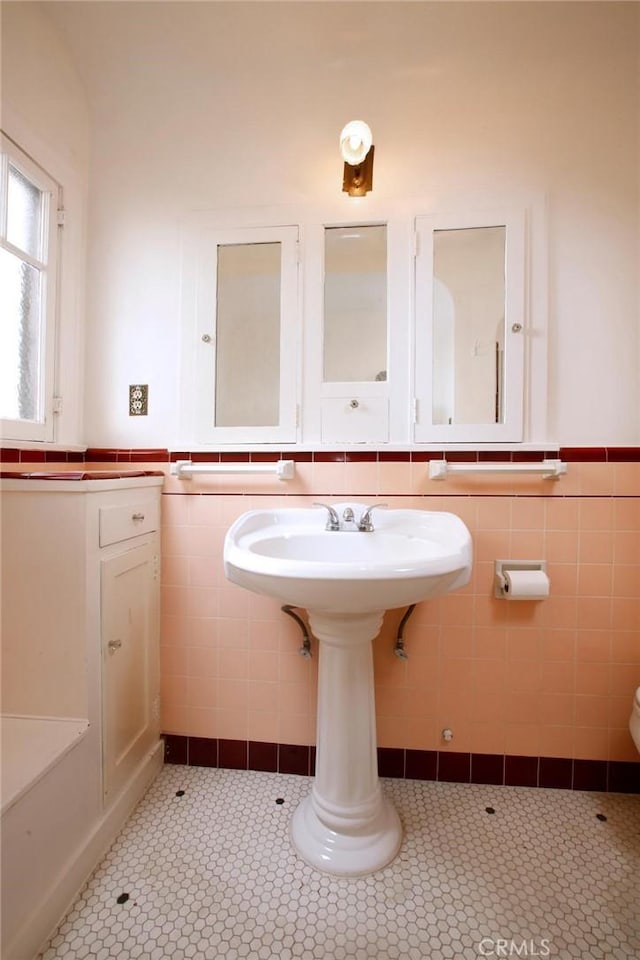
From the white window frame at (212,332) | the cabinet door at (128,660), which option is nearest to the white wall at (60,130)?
the white window frame at (212,332)

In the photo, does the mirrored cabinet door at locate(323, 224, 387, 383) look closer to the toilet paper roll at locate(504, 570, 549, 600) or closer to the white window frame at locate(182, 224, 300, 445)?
the white window frame at locate(182, 224, 300, 445)

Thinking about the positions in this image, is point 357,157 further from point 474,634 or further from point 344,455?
point 474,634

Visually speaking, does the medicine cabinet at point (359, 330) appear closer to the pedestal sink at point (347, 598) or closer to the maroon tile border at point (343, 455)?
the maroon tile border at point (343, 455)

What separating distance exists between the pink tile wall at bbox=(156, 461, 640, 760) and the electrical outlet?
1.18 ft

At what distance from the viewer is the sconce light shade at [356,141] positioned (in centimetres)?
108

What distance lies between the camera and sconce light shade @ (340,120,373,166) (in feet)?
3.56

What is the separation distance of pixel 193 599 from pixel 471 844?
1.07 meters

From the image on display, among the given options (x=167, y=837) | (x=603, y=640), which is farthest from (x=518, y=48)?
(x=167, y=837)

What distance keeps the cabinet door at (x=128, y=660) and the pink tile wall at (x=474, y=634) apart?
11 centimetres

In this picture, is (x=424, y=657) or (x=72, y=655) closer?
(x=72, y=655)

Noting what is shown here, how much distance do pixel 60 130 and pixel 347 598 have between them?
1810 millimetres

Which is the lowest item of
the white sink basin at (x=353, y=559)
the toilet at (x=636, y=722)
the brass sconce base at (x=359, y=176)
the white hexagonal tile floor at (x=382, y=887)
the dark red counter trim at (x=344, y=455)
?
the white hexagonal tile floor at (x=382, y=887)

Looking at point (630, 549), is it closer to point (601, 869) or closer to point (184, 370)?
point (601, 869)

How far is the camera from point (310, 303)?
4.16 feet
